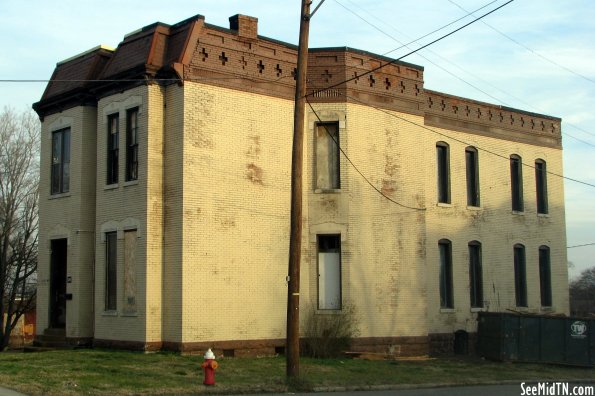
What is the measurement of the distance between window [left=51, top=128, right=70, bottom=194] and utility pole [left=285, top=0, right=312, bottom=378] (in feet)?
34.2

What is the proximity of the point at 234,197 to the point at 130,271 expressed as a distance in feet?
11.9

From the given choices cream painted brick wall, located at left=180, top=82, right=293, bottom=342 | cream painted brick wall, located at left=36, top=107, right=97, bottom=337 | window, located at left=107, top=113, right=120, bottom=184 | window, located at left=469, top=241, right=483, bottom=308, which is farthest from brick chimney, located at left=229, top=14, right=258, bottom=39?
window, located at left=469, top=241, right=483, bottom=308

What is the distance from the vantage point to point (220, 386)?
1568cm

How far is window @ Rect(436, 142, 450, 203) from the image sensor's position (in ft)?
91.6

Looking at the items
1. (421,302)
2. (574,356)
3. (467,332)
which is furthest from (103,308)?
(574,356)

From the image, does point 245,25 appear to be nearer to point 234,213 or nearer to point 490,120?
point 234,213

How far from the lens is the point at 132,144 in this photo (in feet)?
72.7

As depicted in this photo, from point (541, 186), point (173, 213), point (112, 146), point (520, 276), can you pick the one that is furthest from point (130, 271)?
point (541, 186)

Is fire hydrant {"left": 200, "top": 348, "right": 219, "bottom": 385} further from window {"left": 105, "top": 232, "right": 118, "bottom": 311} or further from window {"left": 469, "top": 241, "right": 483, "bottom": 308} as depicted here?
window {"left": 469, "top": 241, "right": 483, "bottom": 308}

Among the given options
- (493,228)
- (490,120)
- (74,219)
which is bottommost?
(74,219)

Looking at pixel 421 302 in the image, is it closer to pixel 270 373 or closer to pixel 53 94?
pixel 270 373

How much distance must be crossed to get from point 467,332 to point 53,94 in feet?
54.8

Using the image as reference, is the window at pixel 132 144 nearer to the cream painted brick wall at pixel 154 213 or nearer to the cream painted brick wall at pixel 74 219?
the cream painted brick wall at pixel 154 213

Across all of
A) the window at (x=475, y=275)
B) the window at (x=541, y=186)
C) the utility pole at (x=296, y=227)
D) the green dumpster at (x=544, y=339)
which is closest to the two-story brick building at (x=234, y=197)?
the window at (x=475, y=275)
